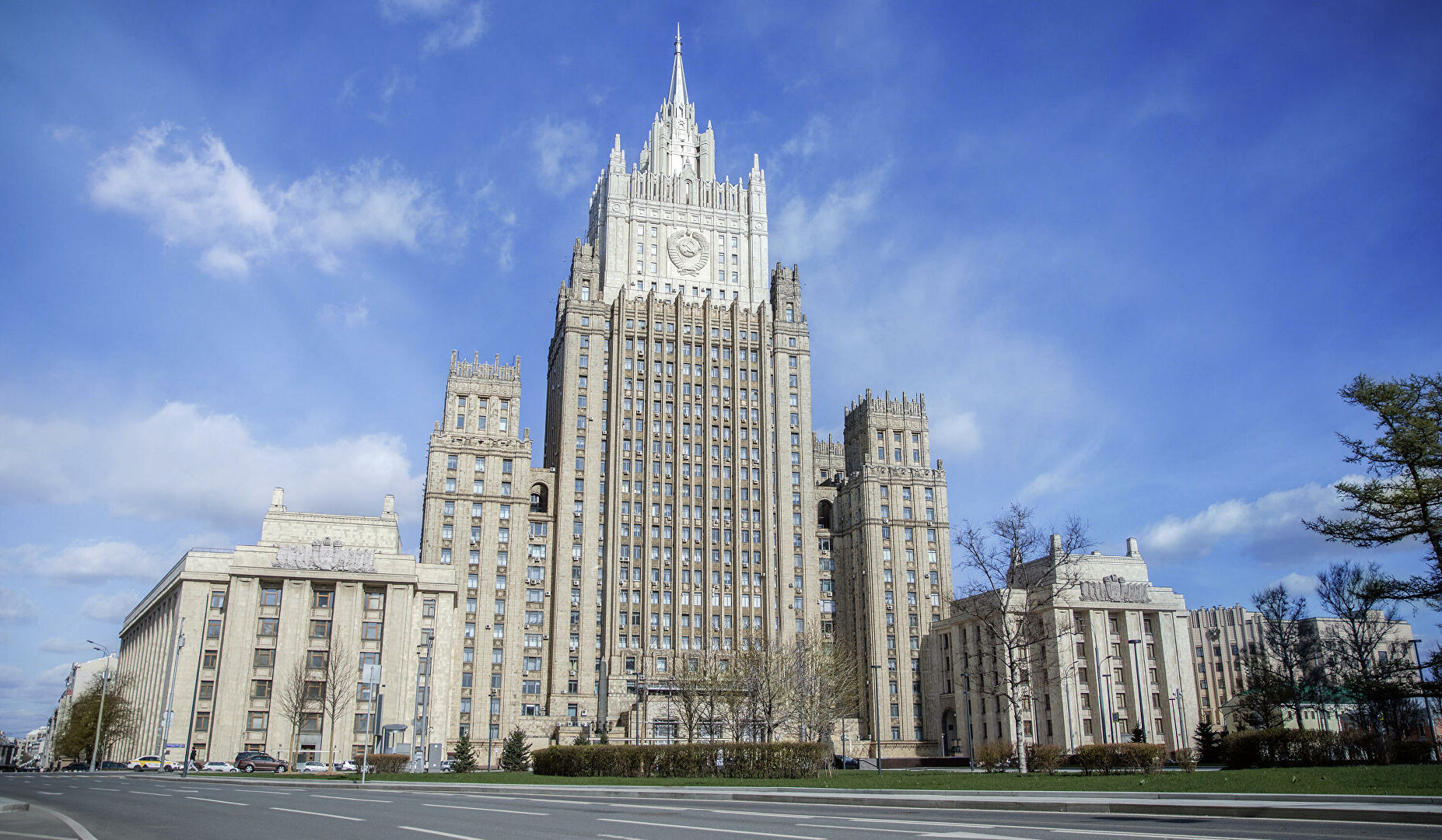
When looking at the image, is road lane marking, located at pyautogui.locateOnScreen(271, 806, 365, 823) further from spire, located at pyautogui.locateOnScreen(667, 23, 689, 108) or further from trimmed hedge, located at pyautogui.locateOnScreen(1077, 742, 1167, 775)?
spire, located at pyautogui.locateOnScreen(667, 23, 689, 108)

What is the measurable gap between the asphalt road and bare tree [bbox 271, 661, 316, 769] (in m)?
51.0

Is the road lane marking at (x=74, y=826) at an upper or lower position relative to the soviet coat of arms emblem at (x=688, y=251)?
lower

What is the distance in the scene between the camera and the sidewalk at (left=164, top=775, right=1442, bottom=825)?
20.2m

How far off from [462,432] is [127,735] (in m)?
44.9

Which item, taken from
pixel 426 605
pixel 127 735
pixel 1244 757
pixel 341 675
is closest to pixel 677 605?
pixel 426 605

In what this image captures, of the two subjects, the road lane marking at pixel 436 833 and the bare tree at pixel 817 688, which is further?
the bare tree at pixel 817 688

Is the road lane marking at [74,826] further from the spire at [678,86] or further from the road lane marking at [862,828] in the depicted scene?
the spire at [678,86]

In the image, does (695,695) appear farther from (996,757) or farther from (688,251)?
(688,251)

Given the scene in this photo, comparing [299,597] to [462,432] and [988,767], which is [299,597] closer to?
[462,432]

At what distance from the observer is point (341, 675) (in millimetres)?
87500

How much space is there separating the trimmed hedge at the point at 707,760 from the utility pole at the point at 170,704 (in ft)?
152

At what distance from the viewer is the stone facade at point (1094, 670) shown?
332 feet

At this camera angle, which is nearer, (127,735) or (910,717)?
(127,735)

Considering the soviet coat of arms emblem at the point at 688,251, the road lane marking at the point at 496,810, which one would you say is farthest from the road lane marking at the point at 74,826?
the soviet coat of arms emblem at the point at 688,251
